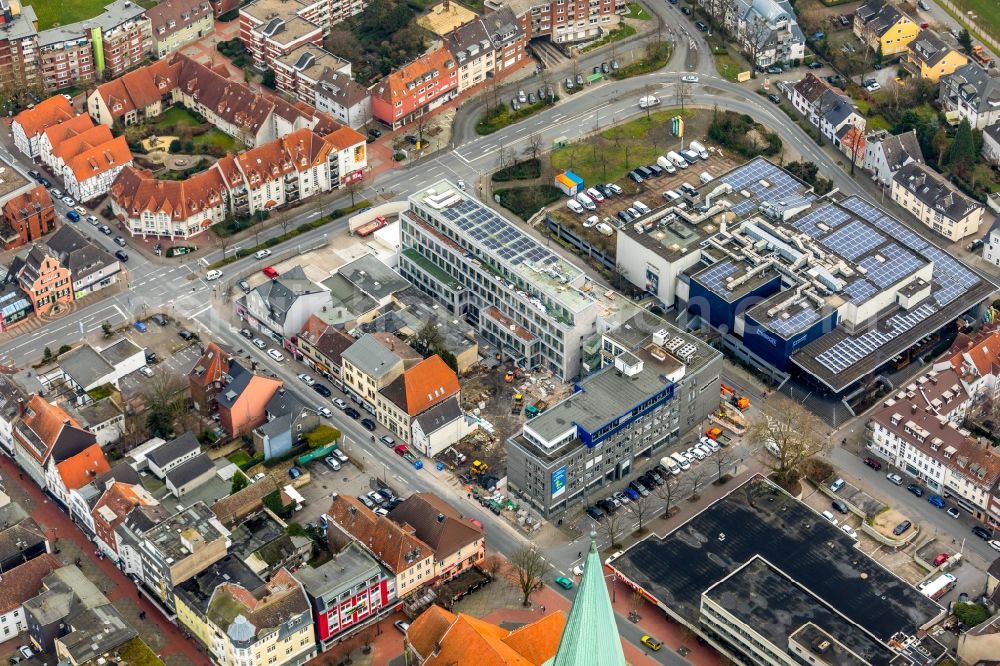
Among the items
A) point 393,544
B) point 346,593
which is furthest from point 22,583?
point 393,544

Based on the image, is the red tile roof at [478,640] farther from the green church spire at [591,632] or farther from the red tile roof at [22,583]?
the red tile roof at [22,583]

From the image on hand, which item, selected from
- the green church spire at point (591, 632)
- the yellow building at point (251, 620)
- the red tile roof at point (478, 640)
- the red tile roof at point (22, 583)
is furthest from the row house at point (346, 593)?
the green church spire at point (591, 632)

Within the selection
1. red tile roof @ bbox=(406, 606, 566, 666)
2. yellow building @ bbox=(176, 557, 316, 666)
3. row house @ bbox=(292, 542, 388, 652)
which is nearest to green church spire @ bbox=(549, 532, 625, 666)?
red tile roof @ bbox=(406, 606, 566, 666)

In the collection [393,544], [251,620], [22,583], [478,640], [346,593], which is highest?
[478,640]

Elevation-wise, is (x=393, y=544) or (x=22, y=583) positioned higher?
(x=393, y=544)

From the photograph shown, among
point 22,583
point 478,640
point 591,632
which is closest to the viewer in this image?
point 591,632

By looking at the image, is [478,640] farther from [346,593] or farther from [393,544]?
[393,544]

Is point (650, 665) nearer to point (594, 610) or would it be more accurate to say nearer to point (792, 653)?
point (792, 653)

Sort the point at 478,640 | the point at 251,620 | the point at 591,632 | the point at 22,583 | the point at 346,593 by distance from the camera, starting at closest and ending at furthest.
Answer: the point at 591,632
the point at 478,640
the point at 251,620
the point at 346,593
the point at 22,583
